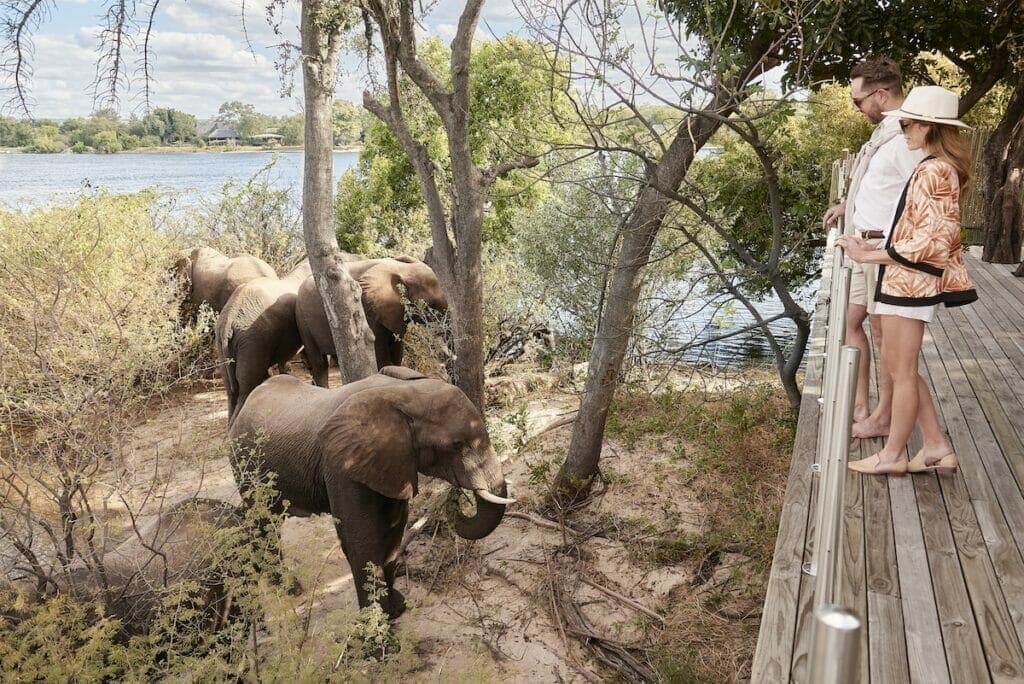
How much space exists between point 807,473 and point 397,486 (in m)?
2.86

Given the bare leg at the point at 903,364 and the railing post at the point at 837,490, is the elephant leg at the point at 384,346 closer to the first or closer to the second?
the bare leg at the point at 903,364

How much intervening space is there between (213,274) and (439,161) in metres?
8.49

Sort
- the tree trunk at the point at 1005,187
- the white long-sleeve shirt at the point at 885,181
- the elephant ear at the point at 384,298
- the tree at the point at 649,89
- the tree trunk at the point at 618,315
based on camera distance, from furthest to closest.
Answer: the elephant ear at the point at 384,298
the tree trunk at the point at 1005,187
the tree trunk at the point at 618,315
the tree at the point at 649,89
the white long-sleeve shirt at the point at 885,181

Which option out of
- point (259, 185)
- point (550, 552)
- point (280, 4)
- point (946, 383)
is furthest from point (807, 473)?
point (259, 185)

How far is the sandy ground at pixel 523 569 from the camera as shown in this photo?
20.2ft

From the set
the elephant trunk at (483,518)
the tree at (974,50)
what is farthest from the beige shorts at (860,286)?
the elephant trunk at (483,518)

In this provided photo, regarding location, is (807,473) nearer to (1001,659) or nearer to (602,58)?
(1001,659)

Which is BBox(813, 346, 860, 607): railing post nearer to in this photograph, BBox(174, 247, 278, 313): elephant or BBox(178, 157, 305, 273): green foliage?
BBox(174, 247, 278, 313): elephant

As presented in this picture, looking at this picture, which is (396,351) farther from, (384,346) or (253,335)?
(253,335)

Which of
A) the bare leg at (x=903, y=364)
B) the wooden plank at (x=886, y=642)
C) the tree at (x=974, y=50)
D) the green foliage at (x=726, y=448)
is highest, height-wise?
the tree at (x=974, y=50)

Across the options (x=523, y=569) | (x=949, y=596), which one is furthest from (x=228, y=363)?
(x=949, y=596)

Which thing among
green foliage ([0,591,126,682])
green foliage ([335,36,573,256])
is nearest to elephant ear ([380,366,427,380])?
green foliage ([0,591,126,682])

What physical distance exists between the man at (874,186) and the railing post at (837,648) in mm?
2462

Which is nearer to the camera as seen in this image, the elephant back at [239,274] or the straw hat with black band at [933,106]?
the straw hat with black band at [933,106]
